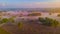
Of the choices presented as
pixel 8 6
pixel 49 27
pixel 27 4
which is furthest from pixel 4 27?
pixel 49 27

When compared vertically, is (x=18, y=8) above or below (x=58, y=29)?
above

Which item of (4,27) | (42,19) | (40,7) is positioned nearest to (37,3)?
(40,7)

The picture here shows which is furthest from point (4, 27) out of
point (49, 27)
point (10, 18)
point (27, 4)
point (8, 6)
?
point (49, 27)

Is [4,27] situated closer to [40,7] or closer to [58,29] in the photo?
[40,7]

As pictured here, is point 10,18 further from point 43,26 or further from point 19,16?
point 43,26

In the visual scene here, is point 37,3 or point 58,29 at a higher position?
point 37,3

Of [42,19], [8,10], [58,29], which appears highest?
[8,10]

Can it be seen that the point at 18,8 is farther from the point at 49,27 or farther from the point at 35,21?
the point at 49,27
